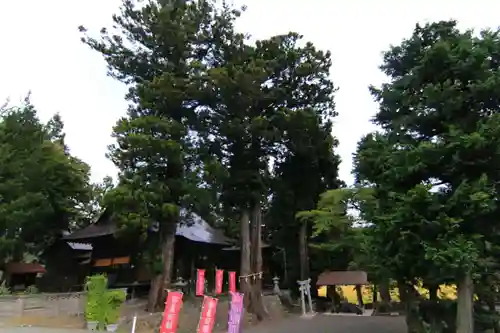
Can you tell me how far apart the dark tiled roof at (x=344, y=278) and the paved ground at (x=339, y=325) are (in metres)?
2.35

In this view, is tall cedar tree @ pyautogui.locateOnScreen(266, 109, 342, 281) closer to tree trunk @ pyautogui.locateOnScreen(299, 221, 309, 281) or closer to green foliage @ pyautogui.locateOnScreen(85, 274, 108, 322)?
tree trunk @ pyautogui.locateOnScreen(299, 221, 309, 281)

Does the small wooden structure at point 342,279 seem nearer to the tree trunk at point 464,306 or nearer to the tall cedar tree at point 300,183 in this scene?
the tall cedar tree at point 300,183

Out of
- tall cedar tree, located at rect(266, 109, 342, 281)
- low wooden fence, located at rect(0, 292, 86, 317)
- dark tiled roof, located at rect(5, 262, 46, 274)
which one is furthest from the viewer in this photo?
dark tiled roof, located at rect(5, 262, 46, 274)

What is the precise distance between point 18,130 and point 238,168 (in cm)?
1114

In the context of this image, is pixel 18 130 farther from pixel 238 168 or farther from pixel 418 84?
pixel 418 84

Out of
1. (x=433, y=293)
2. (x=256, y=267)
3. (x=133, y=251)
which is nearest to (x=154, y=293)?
(x=133, y=251)

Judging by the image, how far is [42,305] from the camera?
→ 16.2 metres

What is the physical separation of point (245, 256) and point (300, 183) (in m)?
6.91

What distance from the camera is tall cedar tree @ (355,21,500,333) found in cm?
1119

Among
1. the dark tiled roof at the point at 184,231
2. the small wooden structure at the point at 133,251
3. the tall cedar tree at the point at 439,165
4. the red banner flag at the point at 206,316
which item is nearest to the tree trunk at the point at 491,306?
the tall cedar tree at the point at 439,165

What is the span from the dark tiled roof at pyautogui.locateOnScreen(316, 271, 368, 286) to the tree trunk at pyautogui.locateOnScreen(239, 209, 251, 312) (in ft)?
17.2

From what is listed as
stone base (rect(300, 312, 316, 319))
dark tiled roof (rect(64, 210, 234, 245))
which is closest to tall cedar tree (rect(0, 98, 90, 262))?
dark tiled roof (rect(64, 210, 234, 245))

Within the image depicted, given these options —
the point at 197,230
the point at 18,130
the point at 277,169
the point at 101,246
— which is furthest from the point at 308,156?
the point at 18,130

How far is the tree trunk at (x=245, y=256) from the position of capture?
22002 millimetres
